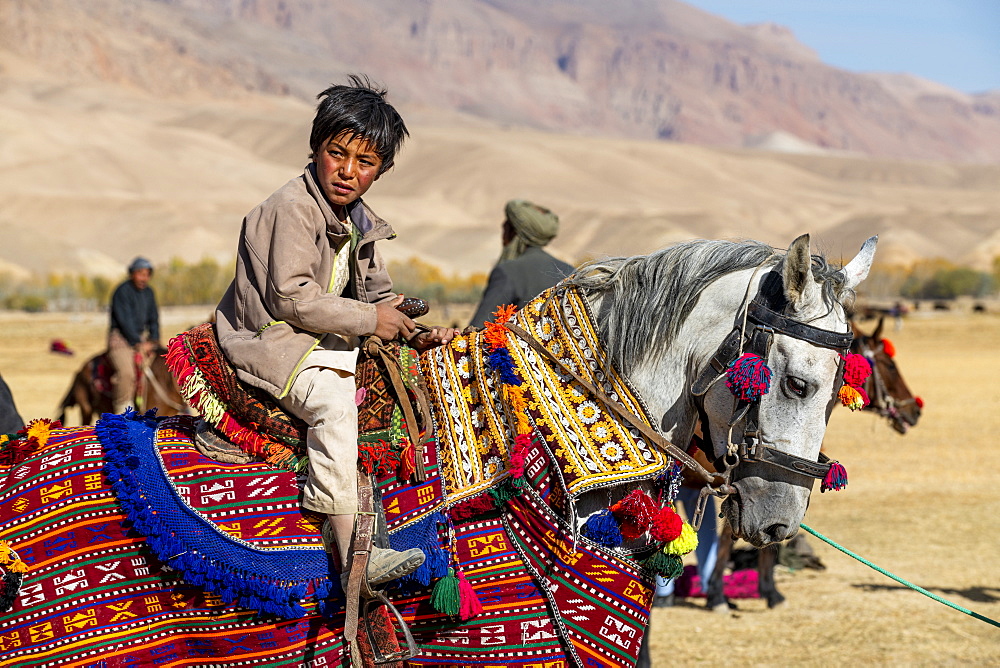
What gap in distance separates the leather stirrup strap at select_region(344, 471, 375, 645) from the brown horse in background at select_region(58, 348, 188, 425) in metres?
9.35

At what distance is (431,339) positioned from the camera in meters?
3.57

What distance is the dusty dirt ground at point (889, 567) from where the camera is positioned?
21.8 ft

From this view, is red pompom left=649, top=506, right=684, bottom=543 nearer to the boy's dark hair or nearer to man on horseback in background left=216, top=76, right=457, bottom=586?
man on horseback in background left=216, top=76, right=457, bottom=586

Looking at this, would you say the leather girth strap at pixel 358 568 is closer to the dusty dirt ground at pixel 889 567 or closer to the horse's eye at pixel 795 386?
the horse's eye at pixel 795 386

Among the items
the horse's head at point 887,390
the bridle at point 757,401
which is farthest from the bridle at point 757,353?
the horse's head at point 887,390

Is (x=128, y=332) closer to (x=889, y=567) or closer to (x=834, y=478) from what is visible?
(x=889, y=567)

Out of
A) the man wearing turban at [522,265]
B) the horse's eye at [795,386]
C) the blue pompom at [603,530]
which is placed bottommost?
the blue pompom at [603,530]

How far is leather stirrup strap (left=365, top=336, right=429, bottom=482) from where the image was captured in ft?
10.6

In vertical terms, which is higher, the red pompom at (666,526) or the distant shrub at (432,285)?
the red pompom at (666,526)

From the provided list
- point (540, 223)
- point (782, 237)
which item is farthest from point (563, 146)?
point (540, 223)

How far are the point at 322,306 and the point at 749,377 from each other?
1397 millimetres

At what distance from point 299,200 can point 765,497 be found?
1.85 metres

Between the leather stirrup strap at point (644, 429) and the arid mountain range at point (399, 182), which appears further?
the arid mountain range at point (399, 182)

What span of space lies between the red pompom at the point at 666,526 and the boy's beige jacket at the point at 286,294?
1163 millimetres
